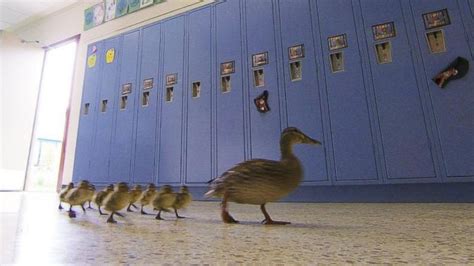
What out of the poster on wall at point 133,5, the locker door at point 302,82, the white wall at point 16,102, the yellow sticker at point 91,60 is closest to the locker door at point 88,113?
the yellow sticker at point 91,60

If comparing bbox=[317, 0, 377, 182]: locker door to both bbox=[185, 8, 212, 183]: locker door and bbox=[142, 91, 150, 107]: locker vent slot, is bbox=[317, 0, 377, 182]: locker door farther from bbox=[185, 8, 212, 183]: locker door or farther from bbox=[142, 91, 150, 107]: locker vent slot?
bbox=[142, 91, 150, 107]: locker vent slot

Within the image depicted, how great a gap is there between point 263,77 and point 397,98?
1410 millimetres

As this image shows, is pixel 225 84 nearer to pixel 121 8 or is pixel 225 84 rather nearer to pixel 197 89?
pixel 197 89

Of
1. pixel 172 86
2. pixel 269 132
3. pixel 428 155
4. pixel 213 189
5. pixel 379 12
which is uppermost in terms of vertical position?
pixel 379 12

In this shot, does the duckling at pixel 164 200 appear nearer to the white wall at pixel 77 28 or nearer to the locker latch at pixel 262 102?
the locker latch at pixel 262 102

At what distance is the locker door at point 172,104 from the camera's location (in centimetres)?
343

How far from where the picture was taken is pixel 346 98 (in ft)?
8.46

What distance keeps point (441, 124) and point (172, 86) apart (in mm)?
3162

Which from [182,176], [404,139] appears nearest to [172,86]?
[182,176]

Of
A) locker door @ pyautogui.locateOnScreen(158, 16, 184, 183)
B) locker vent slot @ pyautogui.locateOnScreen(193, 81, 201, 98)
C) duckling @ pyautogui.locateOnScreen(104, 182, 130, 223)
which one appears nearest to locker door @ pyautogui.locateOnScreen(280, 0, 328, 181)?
locker vent slot @ pyautogui.locateOnScreen(193, 81, 201, 98)

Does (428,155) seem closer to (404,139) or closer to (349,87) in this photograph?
(404,139)

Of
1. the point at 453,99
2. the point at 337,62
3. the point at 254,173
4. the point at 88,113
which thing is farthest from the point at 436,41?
the point at 88,113

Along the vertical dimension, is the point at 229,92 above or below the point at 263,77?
below

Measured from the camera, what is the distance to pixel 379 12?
2.57 metres
